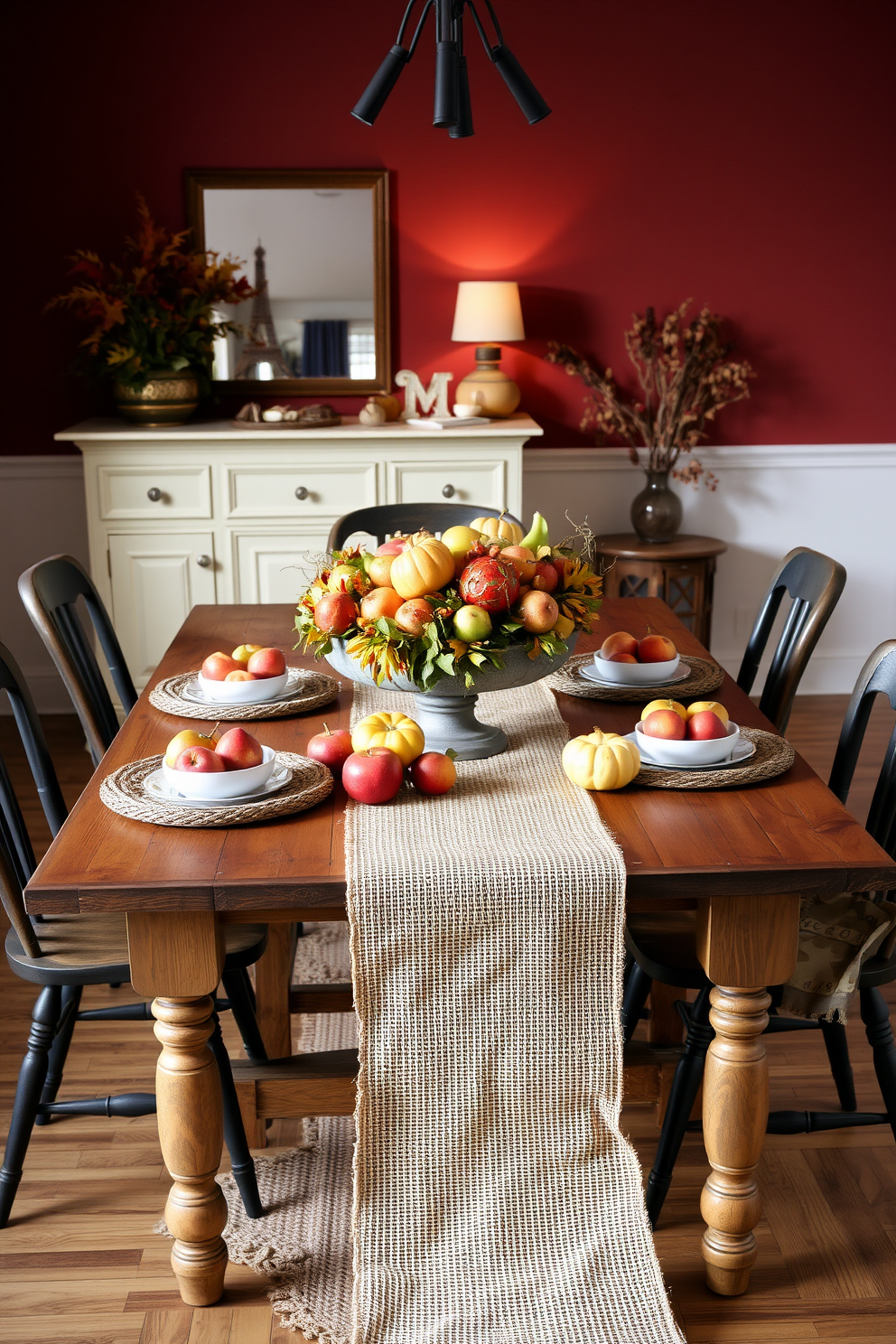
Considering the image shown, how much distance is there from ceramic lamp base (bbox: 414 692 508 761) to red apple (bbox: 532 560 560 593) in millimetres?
230

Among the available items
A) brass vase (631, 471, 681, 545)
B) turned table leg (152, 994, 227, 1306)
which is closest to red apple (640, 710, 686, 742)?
turned table leg (152, 994, 227, 1306)

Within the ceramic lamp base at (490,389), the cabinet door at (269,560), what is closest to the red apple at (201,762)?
the cabinet door at (269,560)

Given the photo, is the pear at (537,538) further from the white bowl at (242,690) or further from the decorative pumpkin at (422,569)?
the white bowl at (242,690)

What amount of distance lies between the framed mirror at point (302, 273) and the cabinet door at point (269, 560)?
2.18 feet

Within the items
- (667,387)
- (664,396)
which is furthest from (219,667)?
(667,387)

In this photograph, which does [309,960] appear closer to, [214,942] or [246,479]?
[214,942]

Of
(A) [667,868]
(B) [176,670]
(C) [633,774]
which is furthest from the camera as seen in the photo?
(B) [176,670]

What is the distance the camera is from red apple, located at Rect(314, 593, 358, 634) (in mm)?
1826

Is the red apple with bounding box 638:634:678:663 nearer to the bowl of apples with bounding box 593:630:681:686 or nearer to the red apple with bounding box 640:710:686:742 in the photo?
the bowl of apples with bounding box 593:630:681:686

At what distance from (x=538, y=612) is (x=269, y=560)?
256 cm

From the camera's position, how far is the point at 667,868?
1.57 m

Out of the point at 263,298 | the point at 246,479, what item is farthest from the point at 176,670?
the point at 263,298

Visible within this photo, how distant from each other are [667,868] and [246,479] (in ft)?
9.48

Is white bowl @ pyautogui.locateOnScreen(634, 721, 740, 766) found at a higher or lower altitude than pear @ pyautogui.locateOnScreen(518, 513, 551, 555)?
lower
